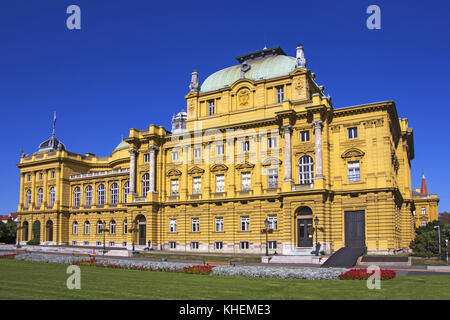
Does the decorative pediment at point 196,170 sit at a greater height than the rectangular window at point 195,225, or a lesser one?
greater

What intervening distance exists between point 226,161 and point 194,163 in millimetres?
5469

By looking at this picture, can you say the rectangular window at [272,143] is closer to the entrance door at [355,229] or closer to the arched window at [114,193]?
the entrance door at [355,229]

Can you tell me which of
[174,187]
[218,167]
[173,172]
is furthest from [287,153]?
[174,187]

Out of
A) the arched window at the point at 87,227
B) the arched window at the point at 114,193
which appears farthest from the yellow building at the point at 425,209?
the arched window at the point at 87,227

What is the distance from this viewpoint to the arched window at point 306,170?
5420 centimetres

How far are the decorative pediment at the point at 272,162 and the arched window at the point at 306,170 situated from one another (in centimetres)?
280

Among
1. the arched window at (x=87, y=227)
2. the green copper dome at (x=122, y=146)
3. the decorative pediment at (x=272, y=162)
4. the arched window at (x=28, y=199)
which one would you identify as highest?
the green copper dome at (x=122, y=146)

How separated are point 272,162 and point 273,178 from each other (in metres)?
2.10

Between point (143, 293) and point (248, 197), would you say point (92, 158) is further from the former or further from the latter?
point (143, 293)

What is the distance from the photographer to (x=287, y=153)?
54719mm

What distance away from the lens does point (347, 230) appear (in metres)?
51.8

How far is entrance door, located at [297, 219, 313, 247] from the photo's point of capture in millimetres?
52062

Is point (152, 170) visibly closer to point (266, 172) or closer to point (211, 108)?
point (211, 108)

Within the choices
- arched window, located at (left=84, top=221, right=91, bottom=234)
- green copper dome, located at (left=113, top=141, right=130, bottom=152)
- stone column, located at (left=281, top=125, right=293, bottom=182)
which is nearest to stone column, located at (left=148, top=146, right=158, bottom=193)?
stone column, located at (left=281, top=125, right=293, bottom=182)
